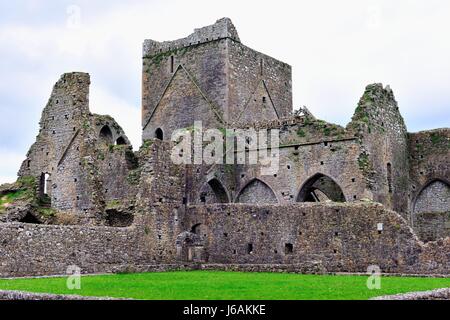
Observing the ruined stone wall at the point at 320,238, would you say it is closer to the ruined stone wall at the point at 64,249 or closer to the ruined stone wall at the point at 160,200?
the ruined stone wall at the point at 160,200

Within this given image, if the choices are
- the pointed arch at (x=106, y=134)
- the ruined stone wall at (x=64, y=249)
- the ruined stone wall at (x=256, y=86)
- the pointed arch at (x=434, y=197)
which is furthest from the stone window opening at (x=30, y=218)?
the pointed arch at (x=434, y=197)

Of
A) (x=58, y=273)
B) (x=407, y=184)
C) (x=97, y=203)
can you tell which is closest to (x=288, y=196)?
(x=407, y=184)

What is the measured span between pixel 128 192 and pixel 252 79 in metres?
14.4

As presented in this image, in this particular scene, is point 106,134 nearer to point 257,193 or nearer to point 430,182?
point 257,193

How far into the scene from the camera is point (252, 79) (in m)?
45.0

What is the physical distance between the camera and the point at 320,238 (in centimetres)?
2662

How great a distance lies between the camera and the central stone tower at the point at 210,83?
142 ft

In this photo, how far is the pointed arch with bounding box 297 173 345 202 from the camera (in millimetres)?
36688

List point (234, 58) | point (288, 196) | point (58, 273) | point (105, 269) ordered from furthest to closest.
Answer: point (234, 58) → point (288, 196) → point (105, 269) → point (58, 273)

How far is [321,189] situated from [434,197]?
5.43 metres

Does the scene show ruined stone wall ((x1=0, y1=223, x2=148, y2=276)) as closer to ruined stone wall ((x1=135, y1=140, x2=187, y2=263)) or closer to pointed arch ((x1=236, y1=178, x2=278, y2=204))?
ruined stone wall ((x1=135, y1=140, x2=187, y2=263))

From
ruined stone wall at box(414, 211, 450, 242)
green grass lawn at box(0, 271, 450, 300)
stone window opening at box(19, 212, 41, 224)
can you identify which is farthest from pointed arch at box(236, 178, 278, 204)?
green grass lawn at box(0, 271, 450, 300)

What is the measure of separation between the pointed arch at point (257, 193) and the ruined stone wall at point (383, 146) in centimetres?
523
